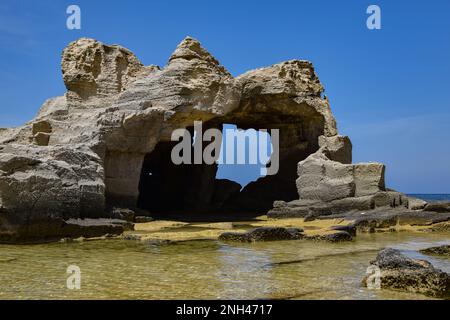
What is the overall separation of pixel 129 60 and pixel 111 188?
482 cm

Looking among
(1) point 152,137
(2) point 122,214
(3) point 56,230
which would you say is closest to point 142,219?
(2) point 122,214

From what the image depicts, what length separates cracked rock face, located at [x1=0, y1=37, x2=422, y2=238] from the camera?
1142 centimetres

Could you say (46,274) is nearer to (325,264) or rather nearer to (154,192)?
(325,264)

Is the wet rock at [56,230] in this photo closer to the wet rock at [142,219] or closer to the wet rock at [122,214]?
the wet rock at [122,214]

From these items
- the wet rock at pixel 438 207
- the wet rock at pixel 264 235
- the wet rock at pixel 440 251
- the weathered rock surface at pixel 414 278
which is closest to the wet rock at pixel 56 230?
the wet rock at pixel 264 235

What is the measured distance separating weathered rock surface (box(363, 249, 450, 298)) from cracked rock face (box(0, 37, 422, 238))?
7.41 metres

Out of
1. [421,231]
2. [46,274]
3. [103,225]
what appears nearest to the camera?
[46,274]

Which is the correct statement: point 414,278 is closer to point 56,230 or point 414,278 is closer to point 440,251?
point 440,251

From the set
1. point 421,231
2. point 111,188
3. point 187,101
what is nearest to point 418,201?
point 421,231

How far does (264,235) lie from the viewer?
34.8ft

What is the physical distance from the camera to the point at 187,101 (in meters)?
16.9

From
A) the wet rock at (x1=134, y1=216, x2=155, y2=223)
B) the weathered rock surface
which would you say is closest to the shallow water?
the weathered rock surface

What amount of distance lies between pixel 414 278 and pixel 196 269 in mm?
2762

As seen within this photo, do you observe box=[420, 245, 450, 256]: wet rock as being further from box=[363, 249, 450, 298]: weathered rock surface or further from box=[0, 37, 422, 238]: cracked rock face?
box=[0, 37, 422, 238]: cracked rock face
